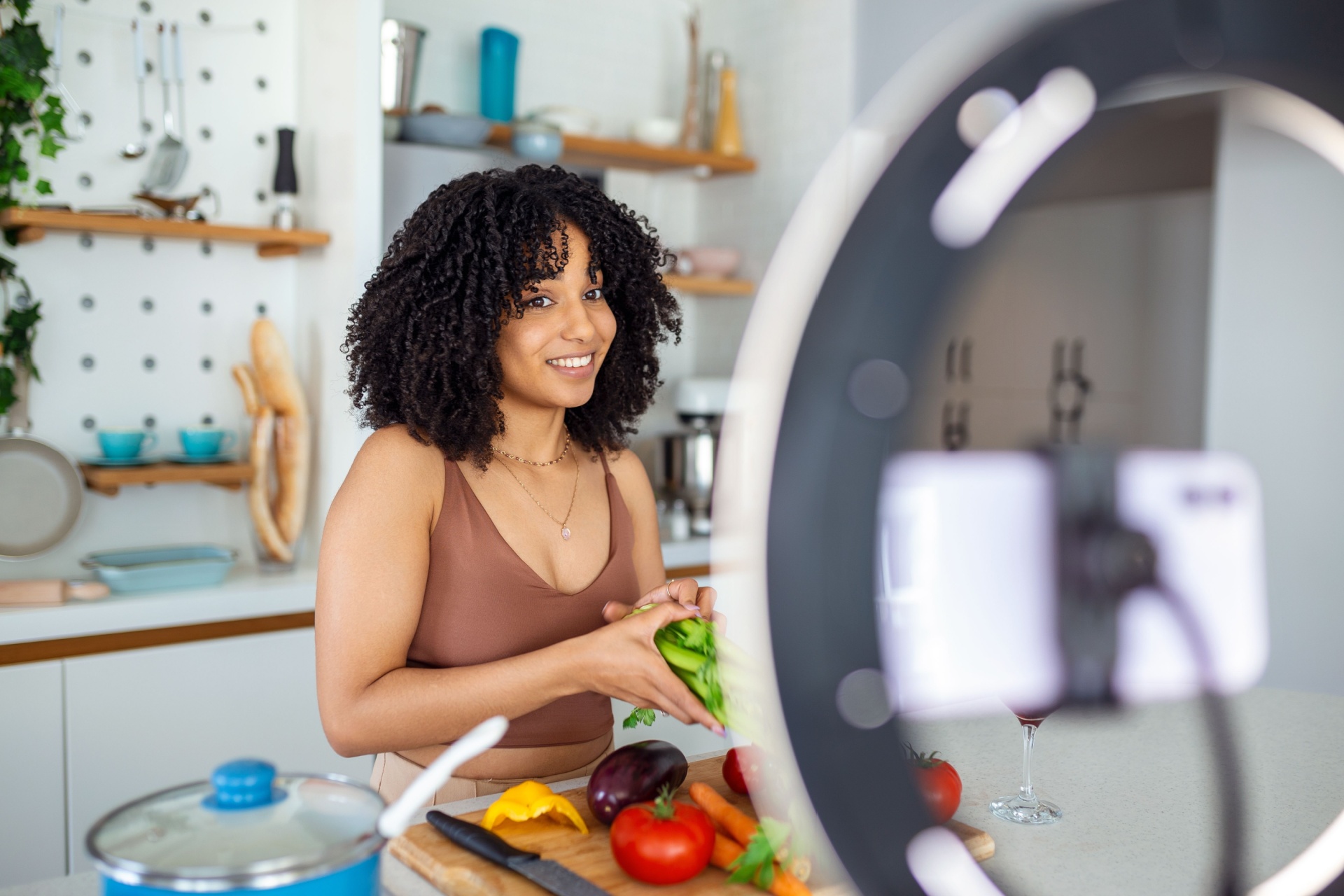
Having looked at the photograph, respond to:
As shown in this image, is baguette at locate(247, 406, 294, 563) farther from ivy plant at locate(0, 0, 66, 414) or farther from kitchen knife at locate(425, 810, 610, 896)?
kitchen knife at locate(425, 810, 610, 896)

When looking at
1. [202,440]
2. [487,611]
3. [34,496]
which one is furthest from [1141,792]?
→ [34,496]

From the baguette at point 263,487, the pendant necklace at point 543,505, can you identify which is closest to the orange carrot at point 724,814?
the pendant necklace at point 543,505

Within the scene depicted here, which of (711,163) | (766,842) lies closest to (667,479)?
(711,163)

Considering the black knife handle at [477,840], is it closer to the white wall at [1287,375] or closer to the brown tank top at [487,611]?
the brown tank top at [487,611]

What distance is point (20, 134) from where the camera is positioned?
2266 millimetres

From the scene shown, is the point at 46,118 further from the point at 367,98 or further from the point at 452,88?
the point at 452,88

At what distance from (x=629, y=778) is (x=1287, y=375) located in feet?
8.91

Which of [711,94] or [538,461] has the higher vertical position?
[711,94]

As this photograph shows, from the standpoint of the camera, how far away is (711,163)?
3.25m

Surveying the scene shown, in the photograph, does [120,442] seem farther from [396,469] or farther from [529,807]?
[529,807]

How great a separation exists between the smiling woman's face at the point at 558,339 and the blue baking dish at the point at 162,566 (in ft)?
3.92

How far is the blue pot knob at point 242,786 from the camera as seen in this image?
53 cm

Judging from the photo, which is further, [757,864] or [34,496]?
[34,496]

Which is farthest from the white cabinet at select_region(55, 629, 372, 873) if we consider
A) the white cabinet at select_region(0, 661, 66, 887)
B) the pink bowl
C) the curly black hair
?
the pink bowl
